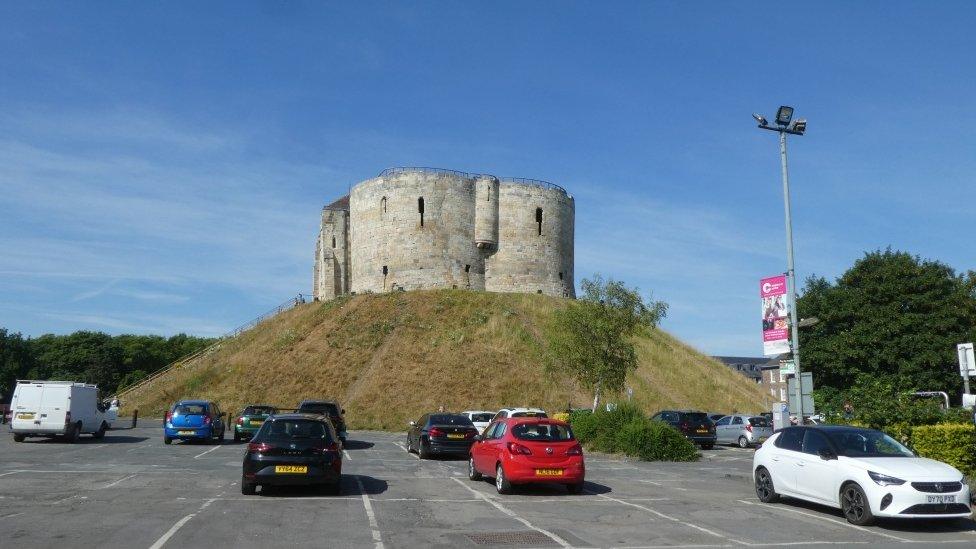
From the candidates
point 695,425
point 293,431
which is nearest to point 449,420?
point 293,431

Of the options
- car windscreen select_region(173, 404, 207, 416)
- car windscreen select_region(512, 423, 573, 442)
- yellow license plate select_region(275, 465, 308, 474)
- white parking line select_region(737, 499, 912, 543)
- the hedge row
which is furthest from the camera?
car windscreen select_region(173, 404, 207, 416)

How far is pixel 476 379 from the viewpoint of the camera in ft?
180

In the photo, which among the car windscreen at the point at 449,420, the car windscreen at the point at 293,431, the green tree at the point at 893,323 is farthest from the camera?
the green tree at the point at 893,323

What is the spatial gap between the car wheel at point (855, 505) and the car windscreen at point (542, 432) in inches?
205

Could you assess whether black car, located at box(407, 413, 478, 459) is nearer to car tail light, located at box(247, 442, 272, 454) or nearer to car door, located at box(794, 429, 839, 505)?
car tail light, located at box(247, 442, 272, 454)

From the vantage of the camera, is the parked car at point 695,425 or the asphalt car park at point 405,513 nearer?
the asphalt car park at point 405,513

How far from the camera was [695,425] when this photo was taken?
102 ft

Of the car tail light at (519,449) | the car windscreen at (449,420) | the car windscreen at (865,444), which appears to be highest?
the car windscreen at (865,444)

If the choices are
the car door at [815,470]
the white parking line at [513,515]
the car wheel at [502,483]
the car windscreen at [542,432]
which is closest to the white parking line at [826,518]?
the car door at [815,470]

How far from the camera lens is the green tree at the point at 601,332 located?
35.7 metres

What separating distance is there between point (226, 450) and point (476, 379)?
97.0ft

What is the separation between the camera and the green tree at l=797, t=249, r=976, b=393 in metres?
47.2

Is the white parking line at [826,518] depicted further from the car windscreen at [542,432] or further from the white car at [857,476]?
the car windscreen at [542,432]

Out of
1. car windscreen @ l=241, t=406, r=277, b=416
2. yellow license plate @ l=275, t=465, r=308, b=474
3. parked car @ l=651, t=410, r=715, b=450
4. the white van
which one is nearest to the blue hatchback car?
car windscreen @ l=241, t=406, r=277, b=416
